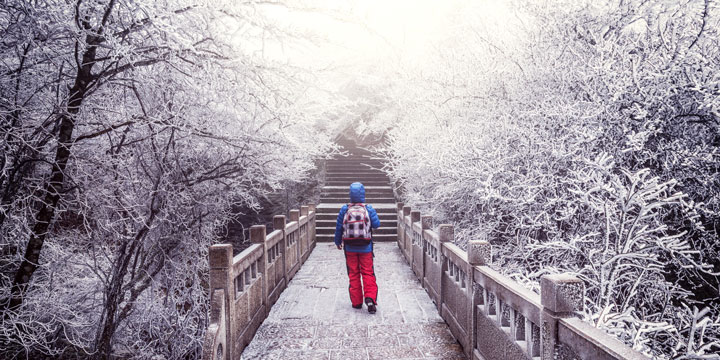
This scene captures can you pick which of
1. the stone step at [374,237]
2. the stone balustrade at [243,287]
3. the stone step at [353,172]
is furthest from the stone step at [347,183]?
the stone balustrade at [243,287]

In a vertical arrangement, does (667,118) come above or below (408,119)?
below

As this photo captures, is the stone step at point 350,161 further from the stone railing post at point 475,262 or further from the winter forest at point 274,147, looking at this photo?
the stone railing post at point 475,262

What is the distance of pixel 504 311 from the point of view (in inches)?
146

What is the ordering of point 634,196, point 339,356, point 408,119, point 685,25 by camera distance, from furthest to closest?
point 408,119 < point 685,25 < point 339,356 < point 634,196

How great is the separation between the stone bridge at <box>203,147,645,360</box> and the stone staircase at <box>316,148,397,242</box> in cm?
520

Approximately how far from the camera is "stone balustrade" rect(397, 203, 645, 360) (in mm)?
2352

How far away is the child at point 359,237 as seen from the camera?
6.10 m

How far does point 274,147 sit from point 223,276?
2.92 m

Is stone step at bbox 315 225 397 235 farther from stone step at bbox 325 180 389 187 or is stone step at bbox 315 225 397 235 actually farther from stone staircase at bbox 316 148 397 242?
stone step at bbox 325 180 389 187

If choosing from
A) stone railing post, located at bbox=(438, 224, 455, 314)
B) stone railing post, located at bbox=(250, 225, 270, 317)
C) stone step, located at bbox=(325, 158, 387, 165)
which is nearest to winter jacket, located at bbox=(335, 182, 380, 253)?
stone railing post, located at bbox=(438, 224, 455, 314)

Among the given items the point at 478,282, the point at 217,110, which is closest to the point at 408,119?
the point at 217,110

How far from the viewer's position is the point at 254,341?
5.10 meters

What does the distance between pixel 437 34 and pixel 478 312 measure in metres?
18.7

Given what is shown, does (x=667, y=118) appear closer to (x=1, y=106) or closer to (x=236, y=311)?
(x=236, y=311)
